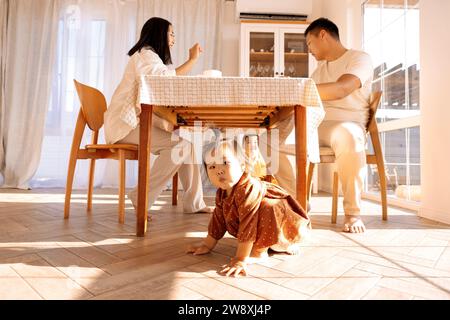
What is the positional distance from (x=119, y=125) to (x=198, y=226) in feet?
2.14

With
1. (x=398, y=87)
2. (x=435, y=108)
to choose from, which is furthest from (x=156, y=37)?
(x=398, y=87)

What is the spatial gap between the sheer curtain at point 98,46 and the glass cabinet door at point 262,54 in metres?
0.44

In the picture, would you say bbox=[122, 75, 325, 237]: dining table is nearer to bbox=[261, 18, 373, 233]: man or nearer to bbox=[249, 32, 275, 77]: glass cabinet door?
bbox=[261, 18, 373, 233]: man

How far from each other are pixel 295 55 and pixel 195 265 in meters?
3.09

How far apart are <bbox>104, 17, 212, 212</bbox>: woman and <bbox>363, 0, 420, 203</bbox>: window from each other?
5.15 feet

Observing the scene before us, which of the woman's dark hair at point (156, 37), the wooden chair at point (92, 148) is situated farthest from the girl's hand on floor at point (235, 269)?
the woman's dark hair at point (156, 37)

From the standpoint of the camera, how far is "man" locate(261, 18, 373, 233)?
1470 millimetres

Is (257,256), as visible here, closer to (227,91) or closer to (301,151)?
(301,151)

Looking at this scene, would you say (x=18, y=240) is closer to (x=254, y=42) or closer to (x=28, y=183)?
(x=28, y=183)

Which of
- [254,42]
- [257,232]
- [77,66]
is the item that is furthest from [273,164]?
[77,66]

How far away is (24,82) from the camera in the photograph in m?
3.56

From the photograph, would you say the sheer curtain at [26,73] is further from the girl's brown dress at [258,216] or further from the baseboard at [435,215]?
the baseboard at [435,215]

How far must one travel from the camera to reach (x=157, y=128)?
1706mm

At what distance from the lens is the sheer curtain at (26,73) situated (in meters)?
3.51
